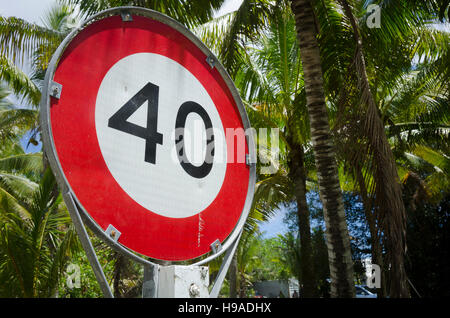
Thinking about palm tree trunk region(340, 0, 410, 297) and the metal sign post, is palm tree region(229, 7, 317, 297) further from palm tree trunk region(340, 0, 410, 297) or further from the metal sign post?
the metal sign post

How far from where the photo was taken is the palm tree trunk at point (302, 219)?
9797 millimetres

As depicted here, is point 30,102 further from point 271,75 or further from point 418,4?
point 418,4

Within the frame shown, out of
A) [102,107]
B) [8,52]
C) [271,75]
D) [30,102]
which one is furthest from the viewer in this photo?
[30,102]

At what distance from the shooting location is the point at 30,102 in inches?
441

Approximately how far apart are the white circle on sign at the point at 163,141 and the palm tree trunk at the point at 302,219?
8870mm

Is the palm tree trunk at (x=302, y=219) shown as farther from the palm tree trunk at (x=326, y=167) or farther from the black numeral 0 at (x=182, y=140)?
the black numeral 0 at (x=182, y=140)

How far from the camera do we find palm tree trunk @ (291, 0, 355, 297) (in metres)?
4.04

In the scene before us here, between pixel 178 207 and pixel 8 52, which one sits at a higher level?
pixel 8 52

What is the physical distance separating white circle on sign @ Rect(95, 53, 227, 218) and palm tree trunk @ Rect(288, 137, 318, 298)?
29.1 ft

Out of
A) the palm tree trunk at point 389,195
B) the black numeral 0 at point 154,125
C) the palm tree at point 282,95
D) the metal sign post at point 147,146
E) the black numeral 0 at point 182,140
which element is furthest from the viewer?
the palm tree at point 282,95

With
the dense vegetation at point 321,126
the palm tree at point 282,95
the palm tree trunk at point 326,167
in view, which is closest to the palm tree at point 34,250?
the dense vegetation at point 321,126
